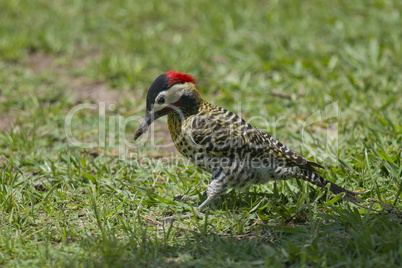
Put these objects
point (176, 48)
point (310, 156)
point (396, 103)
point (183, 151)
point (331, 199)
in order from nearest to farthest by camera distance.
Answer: point (331, 199) < point (183, 151) < point (310, 156) < point (396, 103) < point (176, 48)

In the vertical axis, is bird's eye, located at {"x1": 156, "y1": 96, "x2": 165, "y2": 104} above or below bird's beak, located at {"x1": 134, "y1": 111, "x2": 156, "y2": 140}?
above

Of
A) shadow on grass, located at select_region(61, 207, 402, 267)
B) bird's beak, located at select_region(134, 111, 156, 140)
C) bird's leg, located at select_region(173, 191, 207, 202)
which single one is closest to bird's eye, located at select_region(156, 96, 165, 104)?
bird's beak, located at select_region(134, 111, 156, 140)

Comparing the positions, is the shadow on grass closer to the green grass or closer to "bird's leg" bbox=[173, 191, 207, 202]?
the green grass

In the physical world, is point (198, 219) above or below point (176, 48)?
below

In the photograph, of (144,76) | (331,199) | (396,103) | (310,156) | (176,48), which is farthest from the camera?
(176,48)

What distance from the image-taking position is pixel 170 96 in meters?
4.51

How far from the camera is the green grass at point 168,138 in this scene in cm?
362

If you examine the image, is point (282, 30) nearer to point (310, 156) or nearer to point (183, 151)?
point (310, 156)

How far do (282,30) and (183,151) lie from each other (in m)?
4.54

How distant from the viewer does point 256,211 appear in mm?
4195

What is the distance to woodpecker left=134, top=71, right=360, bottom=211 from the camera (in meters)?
4.30

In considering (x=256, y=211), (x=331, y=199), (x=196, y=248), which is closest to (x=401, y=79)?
(x=331, y=199)

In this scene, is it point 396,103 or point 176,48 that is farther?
point 176,48

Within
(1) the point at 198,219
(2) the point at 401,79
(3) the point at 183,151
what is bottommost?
(1) the point at 198,219
